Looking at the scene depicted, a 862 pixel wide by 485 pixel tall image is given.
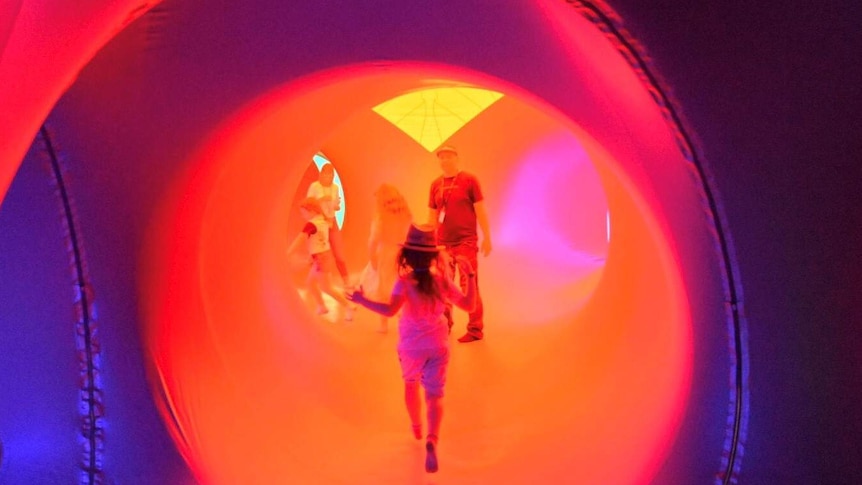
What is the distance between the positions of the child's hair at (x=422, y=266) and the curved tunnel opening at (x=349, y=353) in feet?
3.25

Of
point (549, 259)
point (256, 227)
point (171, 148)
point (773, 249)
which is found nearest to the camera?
point (773, 249)

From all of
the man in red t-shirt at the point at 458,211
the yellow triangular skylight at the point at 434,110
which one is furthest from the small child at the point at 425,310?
the yellow triangular skylight at the point at 434,110

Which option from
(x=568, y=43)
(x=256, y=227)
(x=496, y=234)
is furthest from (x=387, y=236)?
(x=496, y=234)

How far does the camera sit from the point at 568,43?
233 centimetres

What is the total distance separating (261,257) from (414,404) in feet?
4.87

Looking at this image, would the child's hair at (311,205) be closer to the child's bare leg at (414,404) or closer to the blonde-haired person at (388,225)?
the blonde-haired person at (388,225)

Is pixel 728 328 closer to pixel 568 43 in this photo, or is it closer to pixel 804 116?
pixel 804 116

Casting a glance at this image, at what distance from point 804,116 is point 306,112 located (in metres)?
3.09

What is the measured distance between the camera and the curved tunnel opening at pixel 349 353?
2.99 m

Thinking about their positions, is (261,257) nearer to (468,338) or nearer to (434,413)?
(434,413)

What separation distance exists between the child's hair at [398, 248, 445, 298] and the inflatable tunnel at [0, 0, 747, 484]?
39.7 inches

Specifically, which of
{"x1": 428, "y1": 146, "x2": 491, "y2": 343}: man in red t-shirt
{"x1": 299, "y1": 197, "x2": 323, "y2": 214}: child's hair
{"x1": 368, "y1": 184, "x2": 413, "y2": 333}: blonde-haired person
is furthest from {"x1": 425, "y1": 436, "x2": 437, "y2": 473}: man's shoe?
A: {"x1": 299, "y1": 197, "x2": 323, "y2": 214}: child's hair

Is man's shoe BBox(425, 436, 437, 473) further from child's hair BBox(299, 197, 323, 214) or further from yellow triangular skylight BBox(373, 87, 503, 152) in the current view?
yellow triangular skylight BBox(373, 87, 503, 152)

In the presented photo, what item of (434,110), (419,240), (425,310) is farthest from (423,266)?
(434,110)
